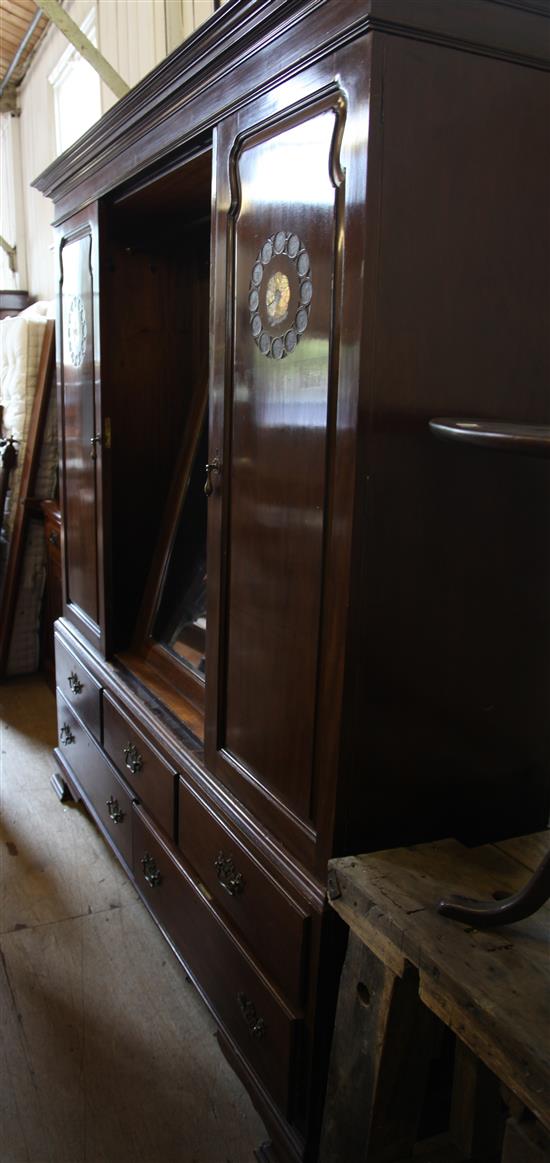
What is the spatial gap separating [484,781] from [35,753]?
92.5 inches

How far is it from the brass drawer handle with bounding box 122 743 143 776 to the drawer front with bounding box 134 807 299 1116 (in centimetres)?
11

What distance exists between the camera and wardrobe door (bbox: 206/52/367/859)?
3.65ft

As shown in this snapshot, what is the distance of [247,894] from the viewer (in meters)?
1.47

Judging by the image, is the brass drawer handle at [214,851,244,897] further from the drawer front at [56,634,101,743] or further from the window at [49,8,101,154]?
the window at [49,8,101,154]

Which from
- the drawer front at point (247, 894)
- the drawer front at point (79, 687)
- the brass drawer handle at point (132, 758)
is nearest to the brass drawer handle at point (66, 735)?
the drawer front at point (79, 687)

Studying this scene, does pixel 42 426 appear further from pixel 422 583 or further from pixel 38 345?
pixel 422 583

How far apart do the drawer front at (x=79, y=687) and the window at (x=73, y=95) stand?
2.71m

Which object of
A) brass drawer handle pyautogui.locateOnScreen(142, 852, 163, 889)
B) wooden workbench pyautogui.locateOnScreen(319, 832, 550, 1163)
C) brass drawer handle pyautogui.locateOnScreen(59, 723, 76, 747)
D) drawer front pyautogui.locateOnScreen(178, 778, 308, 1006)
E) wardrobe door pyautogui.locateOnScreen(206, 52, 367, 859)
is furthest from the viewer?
brass drawer handle pyautogui.locateOnScreen(59, 723, 76, 747)

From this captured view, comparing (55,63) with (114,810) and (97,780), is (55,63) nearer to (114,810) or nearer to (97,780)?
(97,780)

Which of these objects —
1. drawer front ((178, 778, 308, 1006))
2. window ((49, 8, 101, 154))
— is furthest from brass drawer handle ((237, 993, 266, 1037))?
window ((49, 8, 101, 154))

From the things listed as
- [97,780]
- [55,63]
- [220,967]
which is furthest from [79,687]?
[55,63]

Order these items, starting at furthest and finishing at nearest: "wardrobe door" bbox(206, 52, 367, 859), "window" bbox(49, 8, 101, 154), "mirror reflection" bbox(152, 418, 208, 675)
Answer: "window" bbox(49, 8, 101, 154)
"mirror reflection" bbox(152, 418, 208, 675)
"wardrobe door" bbox(206, 52, 367, 859)

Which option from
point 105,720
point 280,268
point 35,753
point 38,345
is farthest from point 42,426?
point 280,268

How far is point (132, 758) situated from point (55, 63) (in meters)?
4.19
